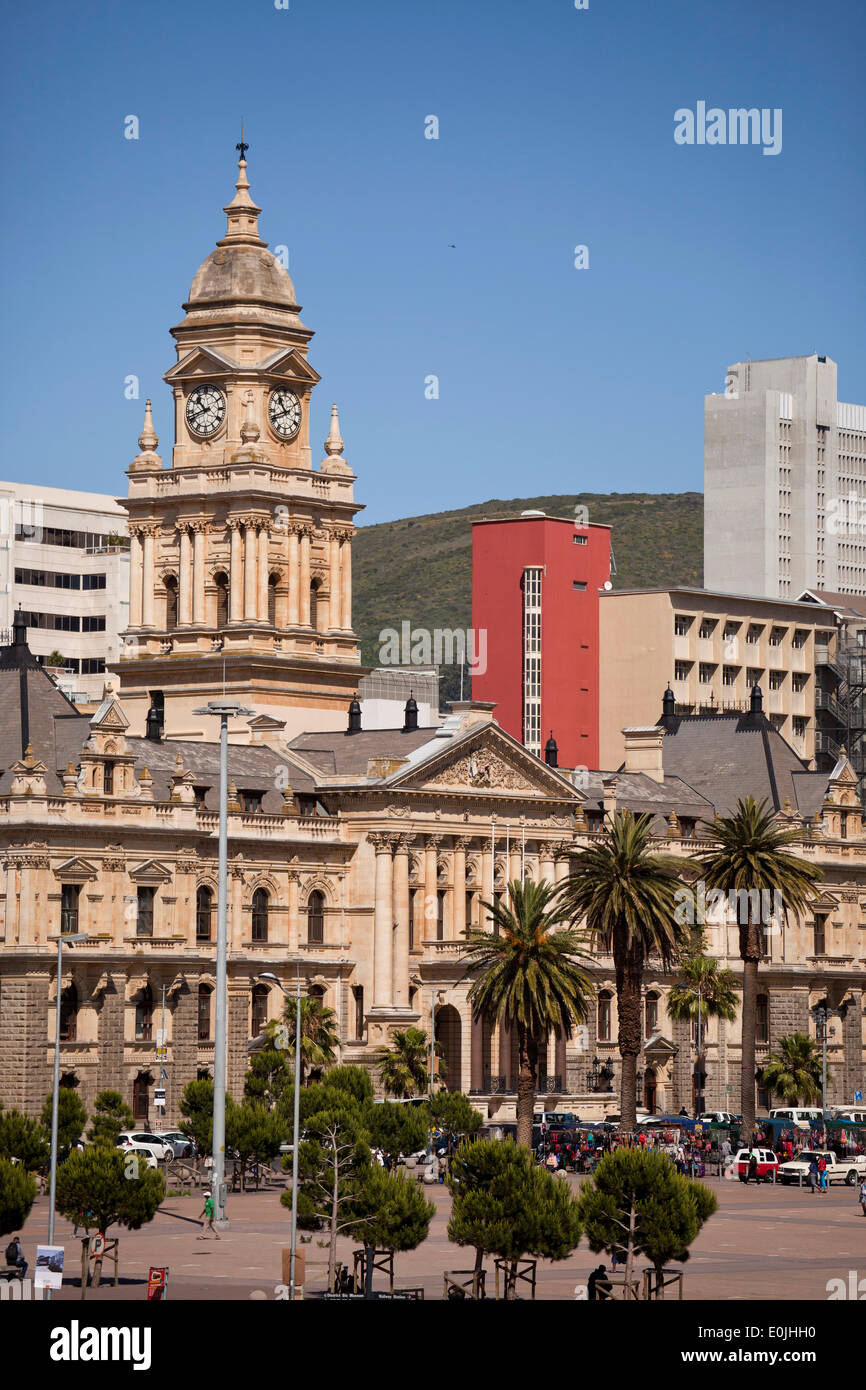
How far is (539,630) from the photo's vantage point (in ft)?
645

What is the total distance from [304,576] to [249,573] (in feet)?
12.7

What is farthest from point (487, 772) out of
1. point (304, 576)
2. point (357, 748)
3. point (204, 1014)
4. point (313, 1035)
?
point (204, 1014)

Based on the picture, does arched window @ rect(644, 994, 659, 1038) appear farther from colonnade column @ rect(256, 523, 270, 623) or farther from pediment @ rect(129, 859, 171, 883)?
pediment @ rect(129, 859, 171, 883)

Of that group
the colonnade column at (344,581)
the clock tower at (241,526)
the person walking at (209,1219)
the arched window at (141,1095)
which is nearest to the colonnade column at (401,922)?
the clock tower at (241,526)

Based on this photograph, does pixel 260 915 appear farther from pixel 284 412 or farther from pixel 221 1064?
pixel 221 1064

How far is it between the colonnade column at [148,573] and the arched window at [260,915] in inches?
847

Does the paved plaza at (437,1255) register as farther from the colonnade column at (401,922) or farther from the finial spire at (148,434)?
the finial spire at (148,434)

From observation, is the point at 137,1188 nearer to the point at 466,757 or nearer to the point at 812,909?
the point at 466,757

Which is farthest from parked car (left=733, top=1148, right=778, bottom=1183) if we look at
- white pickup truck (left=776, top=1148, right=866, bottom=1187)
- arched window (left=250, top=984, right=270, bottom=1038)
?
arched window (left=250, top=984, right=270, bottom=1038)

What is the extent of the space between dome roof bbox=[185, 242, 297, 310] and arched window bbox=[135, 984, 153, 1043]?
3998 cm

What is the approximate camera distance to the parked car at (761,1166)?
10581 cm

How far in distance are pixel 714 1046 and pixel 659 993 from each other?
16.8 feet

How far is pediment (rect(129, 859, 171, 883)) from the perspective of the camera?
11525 centimetres

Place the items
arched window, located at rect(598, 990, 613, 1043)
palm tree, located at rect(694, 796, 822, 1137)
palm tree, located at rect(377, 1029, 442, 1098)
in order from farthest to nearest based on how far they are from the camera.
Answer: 1. arched window, located at rect(598, 990, 613, 1043)
2. palm tree, located at rect(377, 1029, 442, 1098)
3. palm tree, located at rect(694, 796, 822, 1137)
